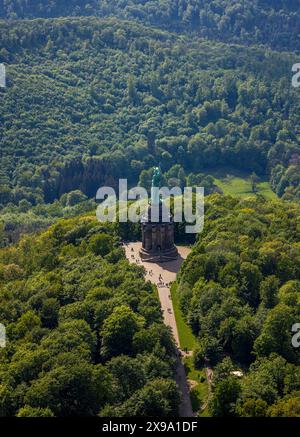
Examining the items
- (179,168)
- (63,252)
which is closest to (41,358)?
(63,252)

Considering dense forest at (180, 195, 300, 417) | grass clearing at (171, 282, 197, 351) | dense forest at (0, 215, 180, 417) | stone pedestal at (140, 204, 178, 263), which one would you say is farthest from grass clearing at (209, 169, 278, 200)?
grass clearing at (171, 282, 197, 351)

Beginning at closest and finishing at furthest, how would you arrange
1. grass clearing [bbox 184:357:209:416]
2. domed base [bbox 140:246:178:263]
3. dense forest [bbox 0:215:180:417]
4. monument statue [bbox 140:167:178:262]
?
dense forest [bbox 0:215:180:417]
grass clearing [bbox 184:357:209:416]
monument statue [bbox 140:167:178:262]
domed base [bbox 140:246:178:263]

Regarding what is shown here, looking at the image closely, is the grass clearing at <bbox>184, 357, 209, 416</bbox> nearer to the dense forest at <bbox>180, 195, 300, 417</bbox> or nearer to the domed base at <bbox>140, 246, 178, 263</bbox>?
the dense forest at <bbox>180, 195, 300, 417</bbox>

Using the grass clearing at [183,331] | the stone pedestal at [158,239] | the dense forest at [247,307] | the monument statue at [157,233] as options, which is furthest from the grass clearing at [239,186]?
the grass clearing at [183,331]

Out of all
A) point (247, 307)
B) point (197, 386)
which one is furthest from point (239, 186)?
point (197, 386)
